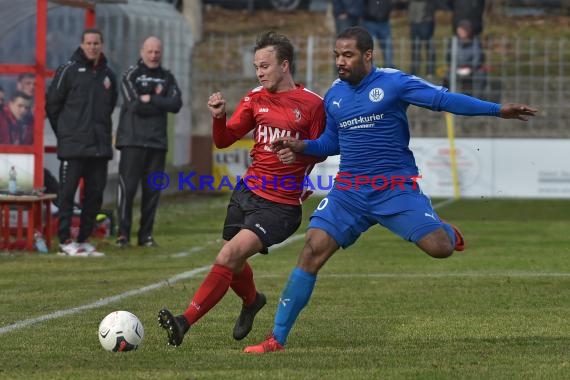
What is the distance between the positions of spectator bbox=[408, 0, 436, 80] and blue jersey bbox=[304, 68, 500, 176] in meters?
17.6

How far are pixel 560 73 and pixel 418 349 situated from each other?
728 inches

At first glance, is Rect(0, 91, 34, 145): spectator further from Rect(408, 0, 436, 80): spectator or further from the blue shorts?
Rect(408, 0, 436, 80): spectator

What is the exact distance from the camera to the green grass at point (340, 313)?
7.90 m

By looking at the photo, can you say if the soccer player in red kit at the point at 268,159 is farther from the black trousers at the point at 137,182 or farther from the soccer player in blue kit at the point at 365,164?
the black trousers at the point at 137,182

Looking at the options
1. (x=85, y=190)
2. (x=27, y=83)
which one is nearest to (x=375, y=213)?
(x=85, y=190)

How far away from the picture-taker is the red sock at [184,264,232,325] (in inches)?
342

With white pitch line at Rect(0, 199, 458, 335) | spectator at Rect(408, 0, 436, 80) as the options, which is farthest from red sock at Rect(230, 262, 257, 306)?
spectator at Rect(408, 0, 436, 80)

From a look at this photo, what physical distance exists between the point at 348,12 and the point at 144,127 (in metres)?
11.1

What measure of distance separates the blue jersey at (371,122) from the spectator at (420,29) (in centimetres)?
1762

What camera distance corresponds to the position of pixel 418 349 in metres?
8.63

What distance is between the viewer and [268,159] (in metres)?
9.12

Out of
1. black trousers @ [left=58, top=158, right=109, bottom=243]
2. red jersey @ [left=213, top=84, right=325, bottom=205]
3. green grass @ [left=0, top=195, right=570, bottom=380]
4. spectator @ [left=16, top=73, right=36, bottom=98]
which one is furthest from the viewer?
spectator @ [left=16, top=73, right=36, bottom=98]

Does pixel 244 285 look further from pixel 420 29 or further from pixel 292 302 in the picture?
pixel 420 29

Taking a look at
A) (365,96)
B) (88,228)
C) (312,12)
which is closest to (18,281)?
(88,228)
